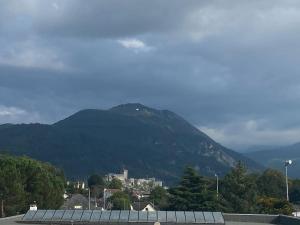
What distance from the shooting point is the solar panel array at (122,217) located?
53.0 m

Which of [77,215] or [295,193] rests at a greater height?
[295,193]

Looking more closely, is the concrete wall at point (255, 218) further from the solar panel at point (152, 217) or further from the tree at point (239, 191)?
the tree at point (239, 191)

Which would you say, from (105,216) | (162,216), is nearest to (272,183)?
(162,216)

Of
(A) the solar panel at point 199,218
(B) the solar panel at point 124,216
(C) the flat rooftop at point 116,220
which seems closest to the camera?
(C) the flat rooftop at point 116,220

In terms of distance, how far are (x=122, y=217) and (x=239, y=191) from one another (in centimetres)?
5702

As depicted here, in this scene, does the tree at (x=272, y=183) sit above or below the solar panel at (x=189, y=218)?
above

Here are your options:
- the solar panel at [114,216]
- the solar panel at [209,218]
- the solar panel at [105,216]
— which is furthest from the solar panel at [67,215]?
the solar panel at [209,218]

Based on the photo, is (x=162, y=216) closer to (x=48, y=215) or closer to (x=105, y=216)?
(x=105, y=216)

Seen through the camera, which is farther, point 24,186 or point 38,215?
point 24,186

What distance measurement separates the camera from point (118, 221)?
2082 inches

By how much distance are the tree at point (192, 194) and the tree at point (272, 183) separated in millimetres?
49370

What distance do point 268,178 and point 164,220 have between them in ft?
358

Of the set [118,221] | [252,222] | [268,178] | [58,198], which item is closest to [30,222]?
[118,221]

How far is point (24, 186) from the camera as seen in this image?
9131 centimetres
